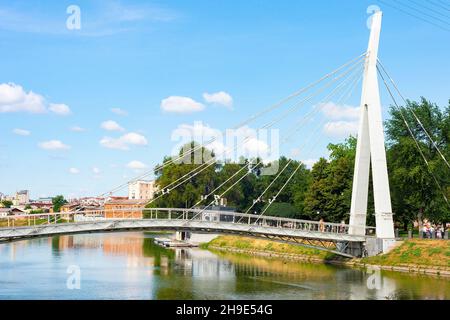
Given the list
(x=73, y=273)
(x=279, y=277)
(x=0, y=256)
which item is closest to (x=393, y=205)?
(x=279, y=277)

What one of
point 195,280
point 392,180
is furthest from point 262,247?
A: point 195,280

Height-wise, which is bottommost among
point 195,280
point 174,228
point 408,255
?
point 195,280

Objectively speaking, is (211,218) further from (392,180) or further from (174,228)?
(174,228)

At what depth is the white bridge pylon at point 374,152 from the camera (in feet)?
135

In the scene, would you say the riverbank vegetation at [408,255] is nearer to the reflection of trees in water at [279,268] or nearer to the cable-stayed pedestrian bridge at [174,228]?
the cable-stayed pedestrian bridge at [174,228]

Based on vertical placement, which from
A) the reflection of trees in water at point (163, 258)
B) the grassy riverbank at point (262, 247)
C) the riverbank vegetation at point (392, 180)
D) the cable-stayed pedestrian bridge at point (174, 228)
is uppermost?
the riverbank vegetation at point (392, 180)

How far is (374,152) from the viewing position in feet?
135

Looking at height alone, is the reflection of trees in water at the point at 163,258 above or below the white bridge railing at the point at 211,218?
below

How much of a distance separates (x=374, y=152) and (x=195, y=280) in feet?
44.5

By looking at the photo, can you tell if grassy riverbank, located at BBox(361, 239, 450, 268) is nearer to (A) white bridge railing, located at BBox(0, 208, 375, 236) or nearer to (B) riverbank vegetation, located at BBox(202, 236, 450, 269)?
(B) riverbank vegetation, located at BBox(202, 236, 450, 269)

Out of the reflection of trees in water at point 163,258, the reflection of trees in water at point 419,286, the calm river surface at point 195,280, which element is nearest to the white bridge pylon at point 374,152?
the calm river surface at point 195,280

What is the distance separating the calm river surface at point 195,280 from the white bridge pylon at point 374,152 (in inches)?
148

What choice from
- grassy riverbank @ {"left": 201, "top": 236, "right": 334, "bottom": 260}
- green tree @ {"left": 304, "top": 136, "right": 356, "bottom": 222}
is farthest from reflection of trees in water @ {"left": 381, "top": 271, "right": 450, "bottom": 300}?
green tree @ {"left": 304, "top": 136, "right": 356, "bottom": 222}
